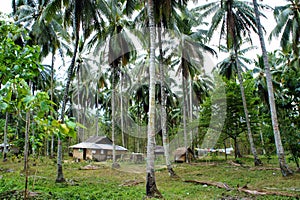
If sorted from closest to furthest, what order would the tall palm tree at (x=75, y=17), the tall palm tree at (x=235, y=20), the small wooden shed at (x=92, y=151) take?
the tall palm tree at (x=75, y=17)
the tall palm tree at (x=235, y=20)
the small wooden shed at (x=92, y=151)

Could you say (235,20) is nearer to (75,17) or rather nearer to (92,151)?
(75,17)

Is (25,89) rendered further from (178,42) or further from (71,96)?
(71,96)

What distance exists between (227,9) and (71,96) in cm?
2575

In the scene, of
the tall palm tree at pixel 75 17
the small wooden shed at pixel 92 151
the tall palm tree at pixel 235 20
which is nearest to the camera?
the tall palm tree at pixel 75 17

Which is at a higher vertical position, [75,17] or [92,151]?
[75,17]

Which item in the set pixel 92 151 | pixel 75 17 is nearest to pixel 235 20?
pixel 75 17

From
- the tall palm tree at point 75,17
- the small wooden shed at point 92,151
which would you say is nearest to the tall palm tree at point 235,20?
the tall palm tree at point 75,17

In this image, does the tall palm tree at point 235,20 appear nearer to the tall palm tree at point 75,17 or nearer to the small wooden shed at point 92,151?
the tall palm tree at point 75,17

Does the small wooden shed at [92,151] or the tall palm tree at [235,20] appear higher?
the tall palm tree at [235,20]

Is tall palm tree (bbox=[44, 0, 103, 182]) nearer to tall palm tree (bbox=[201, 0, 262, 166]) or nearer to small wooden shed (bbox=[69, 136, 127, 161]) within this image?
tall palm tree (bbox=[201, 0, 262, 166])

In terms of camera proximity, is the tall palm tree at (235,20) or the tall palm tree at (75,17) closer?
the tall palm tree at (75,17)

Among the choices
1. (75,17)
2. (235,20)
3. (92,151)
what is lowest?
(92,151)

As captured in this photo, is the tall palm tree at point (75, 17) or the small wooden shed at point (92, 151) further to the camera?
the small wooden shed at point (92, 151)

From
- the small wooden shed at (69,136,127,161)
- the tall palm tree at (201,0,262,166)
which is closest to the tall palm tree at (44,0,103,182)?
the tall palm tree at (201,0,262,166)
